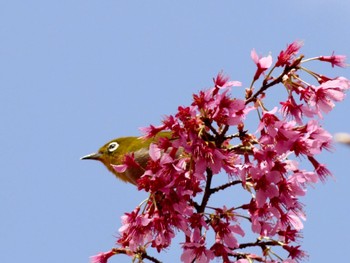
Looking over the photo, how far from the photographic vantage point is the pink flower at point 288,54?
12.3ft

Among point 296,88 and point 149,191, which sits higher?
point 296,88

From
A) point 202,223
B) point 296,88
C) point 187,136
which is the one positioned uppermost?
point 296,88

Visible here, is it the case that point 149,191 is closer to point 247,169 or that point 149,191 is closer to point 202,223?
point 202,223

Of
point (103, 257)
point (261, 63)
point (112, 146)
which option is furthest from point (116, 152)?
point (261, 63)

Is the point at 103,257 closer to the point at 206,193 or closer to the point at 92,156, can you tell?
the point at 206,193

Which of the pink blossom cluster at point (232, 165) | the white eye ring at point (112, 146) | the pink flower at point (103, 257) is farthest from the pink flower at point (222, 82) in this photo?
the white eye ring at point (112, 146)

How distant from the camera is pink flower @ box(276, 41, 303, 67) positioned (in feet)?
12.3

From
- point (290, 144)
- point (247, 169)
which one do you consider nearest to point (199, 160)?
point (247, 169)

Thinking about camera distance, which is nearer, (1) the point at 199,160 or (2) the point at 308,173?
(1) the point at 199,160

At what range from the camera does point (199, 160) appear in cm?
342

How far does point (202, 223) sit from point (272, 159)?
2.19ft

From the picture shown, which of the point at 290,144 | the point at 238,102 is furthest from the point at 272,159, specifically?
the point at 238,102

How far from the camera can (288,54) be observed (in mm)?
3797

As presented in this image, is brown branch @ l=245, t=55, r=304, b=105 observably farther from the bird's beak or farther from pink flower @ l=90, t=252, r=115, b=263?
the bird's beak
